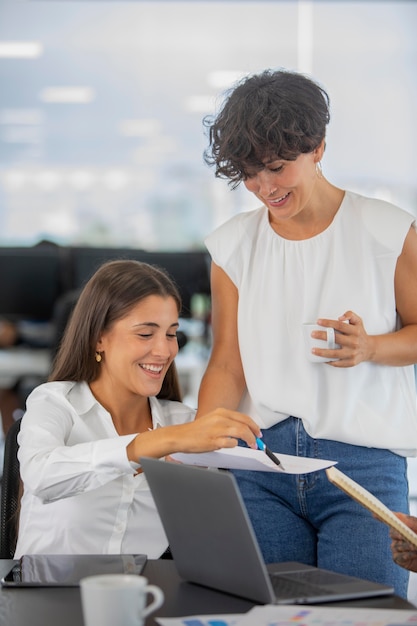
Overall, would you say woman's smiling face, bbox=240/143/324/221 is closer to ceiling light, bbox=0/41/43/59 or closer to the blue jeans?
the blue jeans

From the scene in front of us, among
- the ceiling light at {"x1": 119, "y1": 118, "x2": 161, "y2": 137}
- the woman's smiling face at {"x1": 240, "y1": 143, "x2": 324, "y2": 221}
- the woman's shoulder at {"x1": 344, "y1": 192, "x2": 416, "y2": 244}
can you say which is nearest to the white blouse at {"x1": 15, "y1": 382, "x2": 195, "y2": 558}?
the woman's smiling face at {"x1": 240, "y1": 143, "x2": 324, "y2": 221}

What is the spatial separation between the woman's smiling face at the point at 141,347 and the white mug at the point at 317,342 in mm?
331

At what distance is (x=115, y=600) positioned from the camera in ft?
3.64

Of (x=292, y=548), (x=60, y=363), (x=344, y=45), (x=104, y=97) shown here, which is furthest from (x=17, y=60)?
(x=292, y=548)

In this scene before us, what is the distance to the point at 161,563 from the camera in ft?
5.38

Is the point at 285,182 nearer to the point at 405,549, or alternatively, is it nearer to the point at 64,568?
the point at 405,549

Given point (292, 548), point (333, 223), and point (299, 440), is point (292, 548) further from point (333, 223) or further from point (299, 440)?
point (333, 223)

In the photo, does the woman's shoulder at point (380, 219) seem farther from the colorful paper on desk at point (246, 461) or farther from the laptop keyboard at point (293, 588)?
the laptop keyboard at point (293, 588)

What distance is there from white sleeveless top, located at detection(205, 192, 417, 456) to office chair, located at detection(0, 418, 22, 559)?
1.65ft

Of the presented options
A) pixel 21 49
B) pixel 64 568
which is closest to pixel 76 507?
pixel 64 568

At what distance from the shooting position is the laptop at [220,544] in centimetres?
136

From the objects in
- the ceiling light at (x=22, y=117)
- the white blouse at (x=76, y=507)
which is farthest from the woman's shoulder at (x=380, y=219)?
the ceiling light at (x=22, y=117)

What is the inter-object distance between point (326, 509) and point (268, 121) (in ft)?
2.55

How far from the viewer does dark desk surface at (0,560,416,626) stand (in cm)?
136
